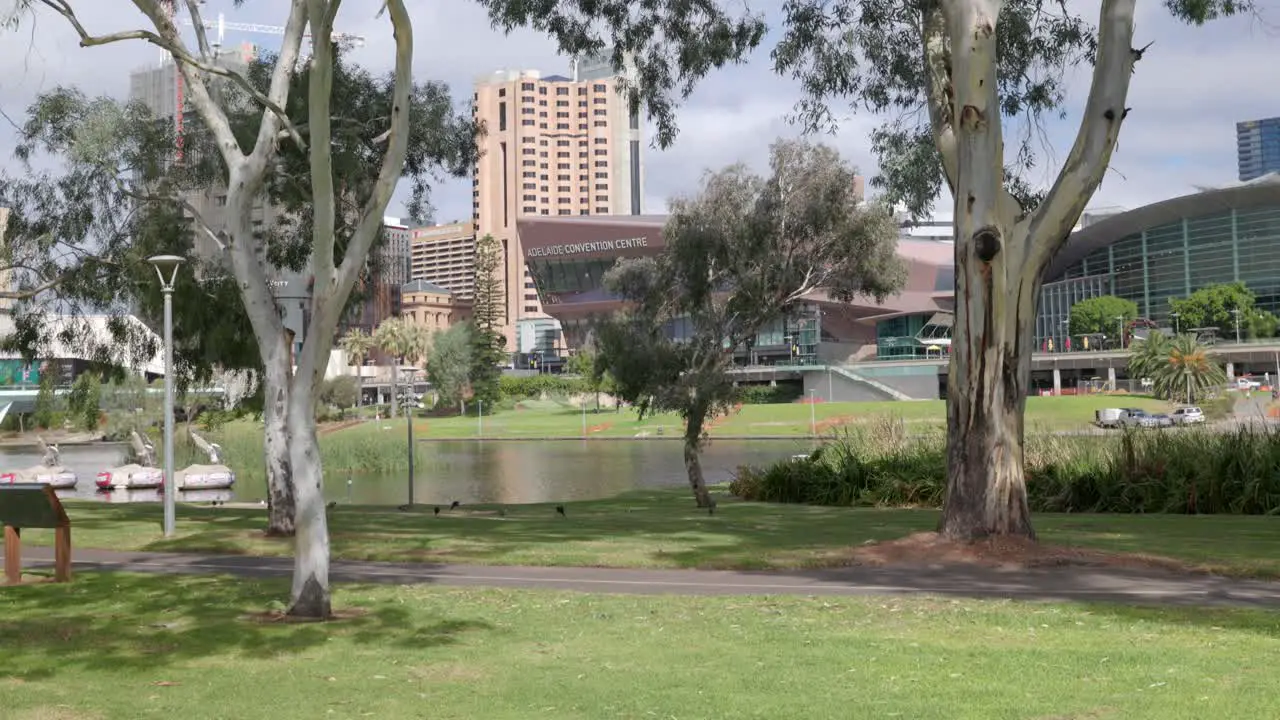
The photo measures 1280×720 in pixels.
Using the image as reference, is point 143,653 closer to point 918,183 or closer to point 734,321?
point 918,183

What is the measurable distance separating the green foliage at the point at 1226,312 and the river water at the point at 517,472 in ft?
155

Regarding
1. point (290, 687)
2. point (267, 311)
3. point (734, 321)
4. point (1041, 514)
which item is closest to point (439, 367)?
point (734, 321)

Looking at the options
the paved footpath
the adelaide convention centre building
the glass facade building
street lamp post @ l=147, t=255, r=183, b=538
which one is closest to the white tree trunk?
the paved footpath

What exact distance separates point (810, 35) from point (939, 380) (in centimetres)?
9135

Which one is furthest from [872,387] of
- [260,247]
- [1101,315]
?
[260,247]

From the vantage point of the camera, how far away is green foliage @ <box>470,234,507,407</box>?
101750 mm

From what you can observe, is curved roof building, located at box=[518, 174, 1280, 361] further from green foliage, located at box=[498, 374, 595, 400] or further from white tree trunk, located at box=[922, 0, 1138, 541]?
white tree trunk, located at box=[922, 0, 1138, 541]

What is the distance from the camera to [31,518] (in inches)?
427

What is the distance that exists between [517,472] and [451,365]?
51.6 metres

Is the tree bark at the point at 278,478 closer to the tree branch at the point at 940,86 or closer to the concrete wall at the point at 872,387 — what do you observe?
the tree branch at the point at 940,86

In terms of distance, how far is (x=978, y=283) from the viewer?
12914mm

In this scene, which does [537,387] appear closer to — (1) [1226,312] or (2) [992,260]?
(1) [1226,312]

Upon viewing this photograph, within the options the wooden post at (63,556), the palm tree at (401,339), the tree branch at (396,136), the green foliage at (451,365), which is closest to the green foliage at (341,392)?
the green foliage at (451,365)

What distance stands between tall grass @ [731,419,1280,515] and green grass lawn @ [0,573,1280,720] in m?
12.9
